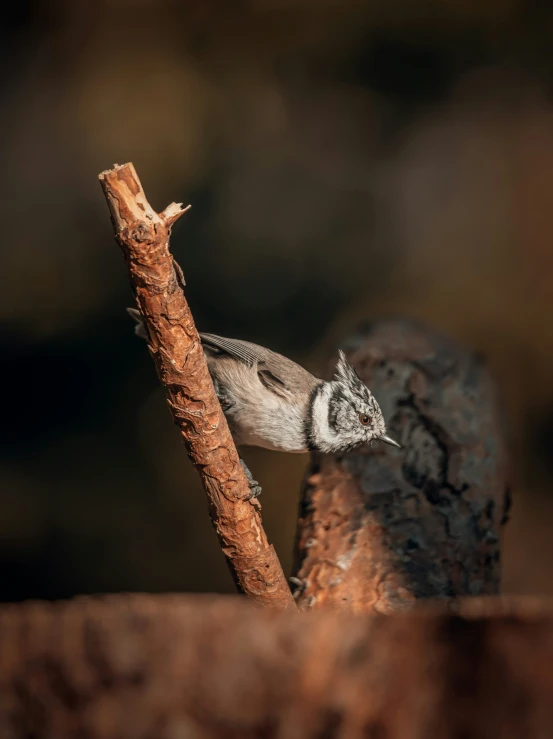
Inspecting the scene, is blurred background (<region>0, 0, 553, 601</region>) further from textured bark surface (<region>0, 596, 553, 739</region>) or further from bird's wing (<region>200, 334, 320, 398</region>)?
textured bark surface (<region>0, 596, 553, 739</region>)

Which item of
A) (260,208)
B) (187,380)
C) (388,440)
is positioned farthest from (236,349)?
(260,208)

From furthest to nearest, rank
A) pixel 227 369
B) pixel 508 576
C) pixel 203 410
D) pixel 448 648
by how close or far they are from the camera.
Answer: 1. pixel 508 576
2. pixel 227 369
3. pixel 203 410
4. pixel 448 648

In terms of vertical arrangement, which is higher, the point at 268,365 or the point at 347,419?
the point at 268,365

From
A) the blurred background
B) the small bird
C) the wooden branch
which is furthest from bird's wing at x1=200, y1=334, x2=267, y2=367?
the blurred background

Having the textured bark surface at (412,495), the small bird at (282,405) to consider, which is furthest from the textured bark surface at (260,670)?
the small bird at (282,405)

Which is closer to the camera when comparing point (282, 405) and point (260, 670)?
point (260, 670)

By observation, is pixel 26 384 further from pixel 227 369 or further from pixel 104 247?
pixel 227 369

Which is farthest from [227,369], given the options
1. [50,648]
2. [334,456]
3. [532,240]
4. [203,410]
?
[532,240]

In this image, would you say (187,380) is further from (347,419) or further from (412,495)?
(412,495)
